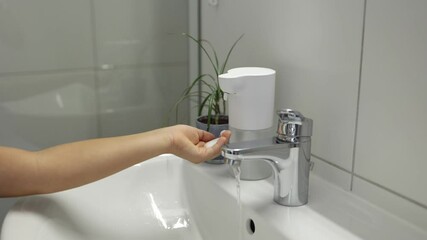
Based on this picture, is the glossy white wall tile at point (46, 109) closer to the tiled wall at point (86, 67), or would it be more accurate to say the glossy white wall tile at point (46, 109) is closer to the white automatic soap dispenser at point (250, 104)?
the tiled wall at point (86, 67)

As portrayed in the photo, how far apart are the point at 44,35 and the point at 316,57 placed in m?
0.54

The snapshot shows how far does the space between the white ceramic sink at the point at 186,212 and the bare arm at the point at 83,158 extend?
37 millimetres

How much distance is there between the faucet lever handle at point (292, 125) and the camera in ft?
1.94

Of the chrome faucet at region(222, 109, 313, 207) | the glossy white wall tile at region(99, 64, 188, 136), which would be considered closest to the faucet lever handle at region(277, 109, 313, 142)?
the chrome faucet at region(222, 109, 313, 207)

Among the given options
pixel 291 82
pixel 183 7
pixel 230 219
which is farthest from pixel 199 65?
pixel 230 219

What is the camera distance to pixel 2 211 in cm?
91

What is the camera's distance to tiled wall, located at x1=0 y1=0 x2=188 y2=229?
0.88 metres

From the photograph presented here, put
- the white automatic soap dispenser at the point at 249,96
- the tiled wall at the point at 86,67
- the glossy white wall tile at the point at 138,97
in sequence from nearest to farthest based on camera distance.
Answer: the white automatic soap dispenser at the point at 249,96, the tiled wall at the point at 86,67, the glossy white wall tile at the point at 138,97

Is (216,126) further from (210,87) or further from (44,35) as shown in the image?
(44,35)

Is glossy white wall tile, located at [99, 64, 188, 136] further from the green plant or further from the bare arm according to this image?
the bare arm

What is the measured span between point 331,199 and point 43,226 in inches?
15.3

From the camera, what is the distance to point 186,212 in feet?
2.52

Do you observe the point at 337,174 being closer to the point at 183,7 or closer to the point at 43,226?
the point at 43,226

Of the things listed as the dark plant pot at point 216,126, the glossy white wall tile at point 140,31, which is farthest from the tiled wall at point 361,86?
the glossy white wall tile at point 140,31
